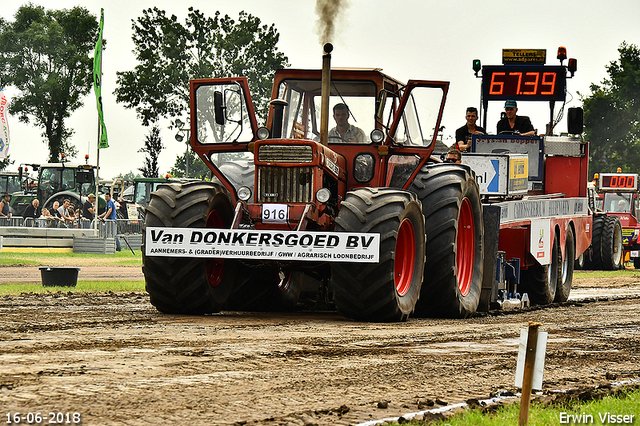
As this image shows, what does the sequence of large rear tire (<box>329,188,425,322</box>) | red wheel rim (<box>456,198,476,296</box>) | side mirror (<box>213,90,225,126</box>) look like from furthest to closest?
red wheel rim (<box>456,198,476,296</box>)
side mirror (<box>213,90,225,126</box>)
large rear tire (<box>329,188,425,322</box>)

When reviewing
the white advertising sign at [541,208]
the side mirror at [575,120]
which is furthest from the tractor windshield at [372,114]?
the side mirror at [575,120]

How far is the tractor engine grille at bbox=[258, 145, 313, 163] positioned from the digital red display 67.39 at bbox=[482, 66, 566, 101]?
7.81m

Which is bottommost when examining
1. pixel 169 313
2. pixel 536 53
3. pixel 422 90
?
pixel 169 313

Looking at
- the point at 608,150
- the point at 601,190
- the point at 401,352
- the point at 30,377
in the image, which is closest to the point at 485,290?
the point at 401,352

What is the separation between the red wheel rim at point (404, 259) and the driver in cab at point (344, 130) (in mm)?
1472

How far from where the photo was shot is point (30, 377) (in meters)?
5.56

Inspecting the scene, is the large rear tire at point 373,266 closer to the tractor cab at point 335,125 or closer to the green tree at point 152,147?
the tractor cab at point 335,125

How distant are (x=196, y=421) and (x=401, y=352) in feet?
9.91

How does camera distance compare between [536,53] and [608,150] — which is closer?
[536,53]

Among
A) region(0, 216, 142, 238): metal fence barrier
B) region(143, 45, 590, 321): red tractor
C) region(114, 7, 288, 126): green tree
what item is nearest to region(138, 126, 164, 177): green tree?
region(114, 7, 288, 126): green tree

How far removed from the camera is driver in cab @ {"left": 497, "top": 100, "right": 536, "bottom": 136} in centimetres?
1603

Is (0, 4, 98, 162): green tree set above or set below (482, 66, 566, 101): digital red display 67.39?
above

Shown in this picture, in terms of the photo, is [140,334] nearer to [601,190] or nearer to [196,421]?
[196,421]

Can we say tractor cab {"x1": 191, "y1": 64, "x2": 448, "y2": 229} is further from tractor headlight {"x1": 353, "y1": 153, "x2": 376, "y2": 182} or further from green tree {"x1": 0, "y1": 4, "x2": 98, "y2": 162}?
green tree {"x1": 0, "y1": 4, "x2": 98, "y2": 162}
